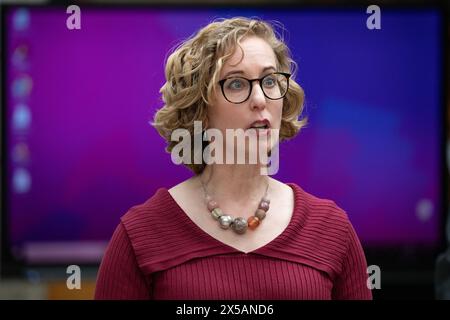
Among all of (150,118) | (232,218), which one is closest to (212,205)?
(232,218)

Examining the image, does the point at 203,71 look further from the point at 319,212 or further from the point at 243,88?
the point at 319,212

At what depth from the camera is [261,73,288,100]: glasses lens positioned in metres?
1.31

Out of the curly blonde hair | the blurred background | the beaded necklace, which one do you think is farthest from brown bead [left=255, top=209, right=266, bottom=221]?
the blurred background

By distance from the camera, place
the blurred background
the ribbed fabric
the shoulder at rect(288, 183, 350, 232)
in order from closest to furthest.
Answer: the ribbed fabric
the shoulder at rect(288, 183, 350, 232)
the blurred background

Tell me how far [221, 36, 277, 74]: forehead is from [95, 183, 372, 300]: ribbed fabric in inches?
10.5

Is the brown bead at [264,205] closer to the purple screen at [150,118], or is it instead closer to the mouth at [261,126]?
the mouth at [261,126]

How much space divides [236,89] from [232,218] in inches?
8.8

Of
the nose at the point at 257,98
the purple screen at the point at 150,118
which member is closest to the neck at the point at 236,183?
the nose at the point at 257,98

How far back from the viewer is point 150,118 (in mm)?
2441

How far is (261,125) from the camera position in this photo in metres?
1.30

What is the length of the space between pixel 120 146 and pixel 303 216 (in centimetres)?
119

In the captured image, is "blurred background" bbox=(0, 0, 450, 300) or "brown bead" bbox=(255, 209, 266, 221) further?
"blurred background" bbox=(0, 0, 450, 300)

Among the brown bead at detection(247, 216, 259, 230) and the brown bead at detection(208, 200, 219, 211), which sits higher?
the brown bead at detection(208, 200, 219, 211)

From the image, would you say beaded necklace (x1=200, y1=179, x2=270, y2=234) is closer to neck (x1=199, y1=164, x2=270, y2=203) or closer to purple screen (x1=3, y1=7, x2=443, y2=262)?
neck (x1=199, y1=164, x2=270, y2=203)
